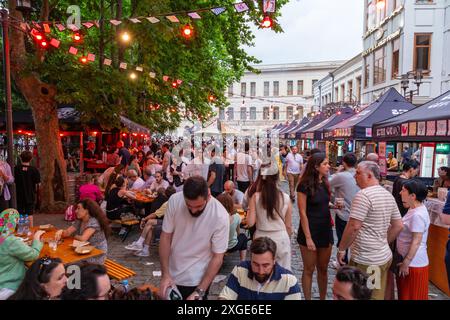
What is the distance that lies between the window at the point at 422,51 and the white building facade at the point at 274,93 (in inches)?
1697

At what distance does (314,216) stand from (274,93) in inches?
2677

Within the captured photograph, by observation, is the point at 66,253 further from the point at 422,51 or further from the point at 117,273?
the point at 422,51

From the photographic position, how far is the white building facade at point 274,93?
66062mm

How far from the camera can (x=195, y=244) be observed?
3.07 meters

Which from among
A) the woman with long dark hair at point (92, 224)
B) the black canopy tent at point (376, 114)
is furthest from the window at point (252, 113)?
the woman with long dark hair at point (92, 224)

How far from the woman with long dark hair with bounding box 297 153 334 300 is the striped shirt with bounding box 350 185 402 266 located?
63 centimetres

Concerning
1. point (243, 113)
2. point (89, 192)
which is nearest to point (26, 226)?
point (89, 192)

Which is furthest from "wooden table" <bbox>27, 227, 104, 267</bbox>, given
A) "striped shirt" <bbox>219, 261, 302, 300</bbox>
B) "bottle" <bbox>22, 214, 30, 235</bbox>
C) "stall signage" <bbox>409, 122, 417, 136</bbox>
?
"stall signage" <bbox>409, 122, 417, 136</bbox>

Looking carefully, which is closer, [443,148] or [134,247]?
[134,247]

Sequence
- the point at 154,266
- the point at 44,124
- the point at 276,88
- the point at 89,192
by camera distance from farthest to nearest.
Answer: the point at 276,88, the point at 44,124, the point at 89,192, the point at 154,266
